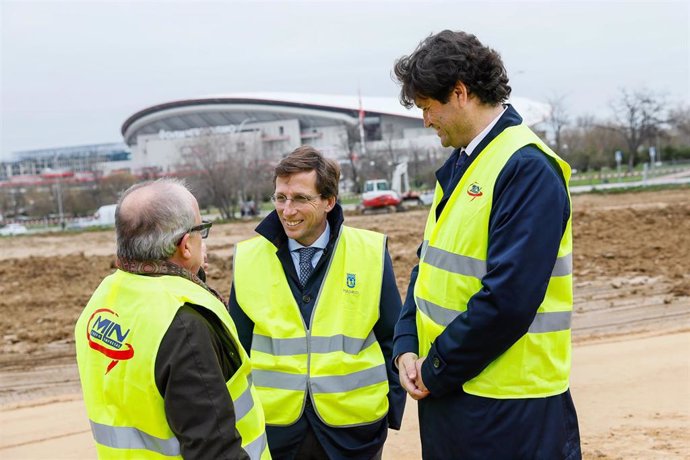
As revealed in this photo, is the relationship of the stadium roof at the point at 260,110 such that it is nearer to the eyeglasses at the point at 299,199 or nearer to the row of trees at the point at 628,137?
the row of trees at the point at 628,137

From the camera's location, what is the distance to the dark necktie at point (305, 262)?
3502mm

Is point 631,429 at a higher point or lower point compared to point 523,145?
lower

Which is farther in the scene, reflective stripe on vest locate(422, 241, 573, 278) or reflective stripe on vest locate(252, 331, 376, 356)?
reflective stripe on vest locate(252, 331, 376, 356)

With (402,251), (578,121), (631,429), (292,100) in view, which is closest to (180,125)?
(292,100)

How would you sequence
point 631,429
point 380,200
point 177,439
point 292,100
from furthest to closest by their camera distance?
point 292,100 < point 380,200 < point 631,429 < point 177,439

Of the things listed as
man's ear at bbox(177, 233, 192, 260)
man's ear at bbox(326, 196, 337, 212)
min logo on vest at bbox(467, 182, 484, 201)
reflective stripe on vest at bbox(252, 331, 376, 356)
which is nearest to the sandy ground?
reflective stripe on vest at bbox(252, 331, 376, 356)

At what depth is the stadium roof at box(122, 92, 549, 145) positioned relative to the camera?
92.8m

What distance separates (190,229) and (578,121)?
229 feet

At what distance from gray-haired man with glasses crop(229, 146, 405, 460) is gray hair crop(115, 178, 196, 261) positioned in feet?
3.06

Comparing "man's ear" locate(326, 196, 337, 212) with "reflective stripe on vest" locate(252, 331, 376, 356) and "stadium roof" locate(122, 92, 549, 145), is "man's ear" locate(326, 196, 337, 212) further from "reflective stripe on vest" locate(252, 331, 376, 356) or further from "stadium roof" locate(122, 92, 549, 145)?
"stadium roof" locate(122, 92, 549, 145)

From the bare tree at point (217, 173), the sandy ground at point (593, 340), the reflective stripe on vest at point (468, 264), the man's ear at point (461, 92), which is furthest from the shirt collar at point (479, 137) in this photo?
the bare tree at point (217, 173)

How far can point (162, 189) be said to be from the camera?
255cm

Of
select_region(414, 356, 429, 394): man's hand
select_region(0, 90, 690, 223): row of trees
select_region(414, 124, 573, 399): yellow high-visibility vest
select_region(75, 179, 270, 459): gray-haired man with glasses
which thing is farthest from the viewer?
select_region(0, 90, 690, 223): row of trees

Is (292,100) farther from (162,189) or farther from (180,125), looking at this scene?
(162,189)
